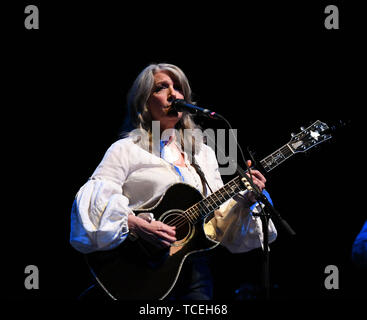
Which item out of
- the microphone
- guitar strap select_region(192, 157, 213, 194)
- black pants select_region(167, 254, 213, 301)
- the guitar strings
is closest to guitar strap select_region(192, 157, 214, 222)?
guitar strap select_region(192, 157, 213, 194)

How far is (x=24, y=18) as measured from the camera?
117 inches

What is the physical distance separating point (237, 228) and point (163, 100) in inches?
37.2

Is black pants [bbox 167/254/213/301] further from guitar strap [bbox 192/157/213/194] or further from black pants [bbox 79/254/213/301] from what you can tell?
guitar strap [bbox 192/157/213/194]

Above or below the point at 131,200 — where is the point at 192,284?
below

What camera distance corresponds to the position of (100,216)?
2.10 m

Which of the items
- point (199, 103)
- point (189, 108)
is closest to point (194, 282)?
point (189, 108)

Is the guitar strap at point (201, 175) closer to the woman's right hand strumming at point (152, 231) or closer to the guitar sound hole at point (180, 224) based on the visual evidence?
the guitar sound hole at point (180, 224)

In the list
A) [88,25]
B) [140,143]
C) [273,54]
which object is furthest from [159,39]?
[140,143]

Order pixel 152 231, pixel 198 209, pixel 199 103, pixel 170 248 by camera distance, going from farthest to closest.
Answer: pixel 199 103 < pixel 198 209 < pixel 170 248 < pixel 152 231

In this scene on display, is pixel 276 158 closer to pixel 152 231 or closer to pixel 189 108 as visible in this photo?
pixel 189 108

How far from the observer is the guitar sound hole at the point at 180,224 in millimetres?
2256

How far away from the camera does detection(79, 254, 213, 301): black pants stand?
2.19 metres

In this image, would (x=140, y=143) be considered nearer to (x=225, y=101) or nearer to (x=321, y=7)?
(x=225, y=101)

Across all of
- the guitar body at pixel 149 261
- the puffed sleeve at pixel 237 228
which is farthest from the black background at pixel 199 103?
the guitar body at pixel 149 261
